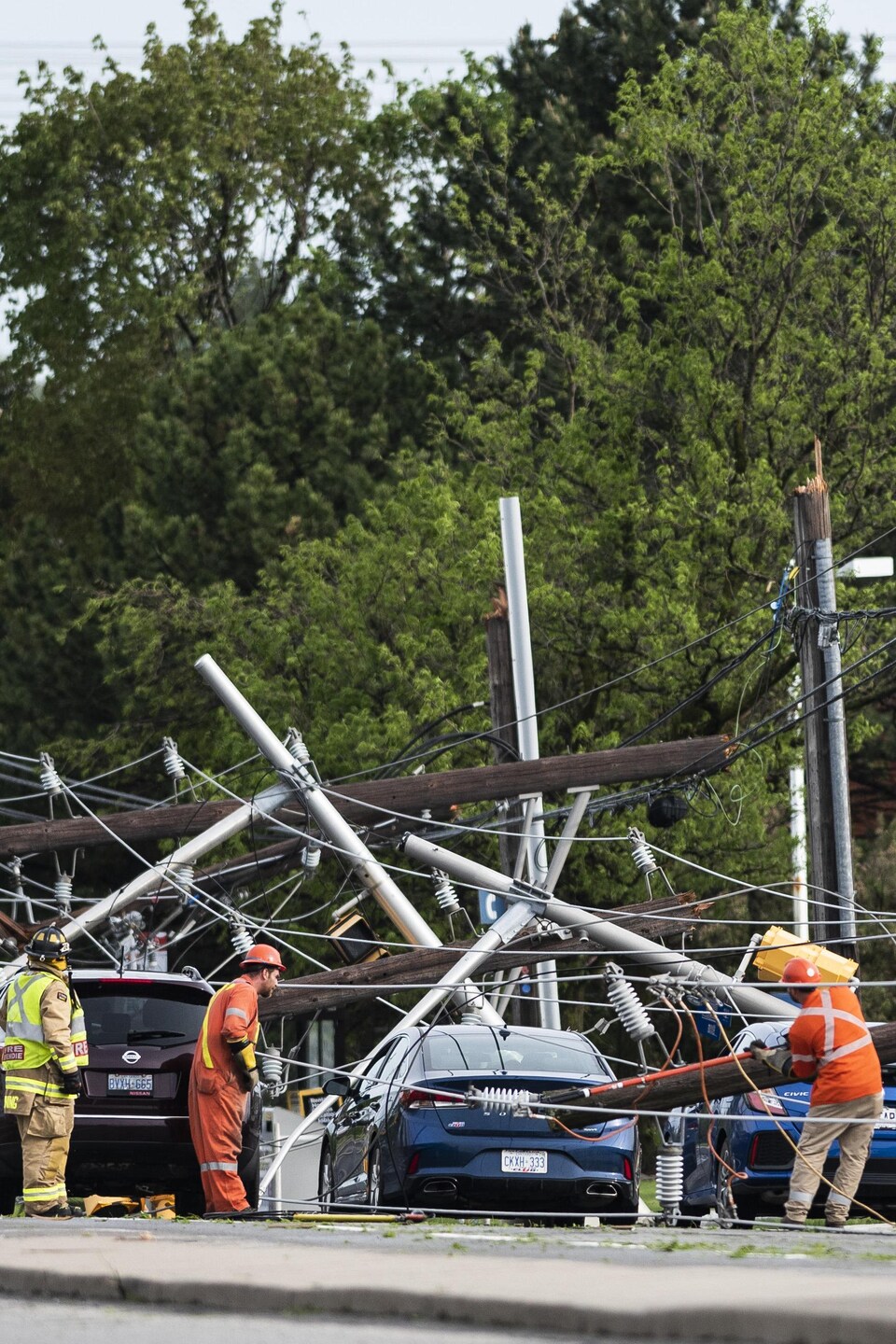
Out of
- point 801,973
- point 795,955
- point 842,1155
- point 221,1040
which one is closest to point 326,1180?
point 221,1040

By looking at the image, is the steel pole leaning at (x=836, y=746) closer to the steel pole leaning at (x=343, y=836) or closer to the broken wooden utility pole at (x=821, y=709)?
the broken wooden utility pole at (x=821, y=709)

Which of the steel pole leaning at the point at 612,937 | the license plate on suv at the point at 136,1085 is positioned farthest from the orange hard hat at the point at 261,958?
the steel pole leaning at the point at 612,937

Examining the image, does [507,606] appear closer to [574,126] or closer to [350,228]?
[574,126]

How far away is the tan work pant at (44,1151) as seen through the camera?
13.4 metres

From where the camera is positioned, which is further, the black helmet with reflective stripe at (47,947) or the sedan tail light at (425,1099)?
the black helmet with reflective stripe at (47,947)

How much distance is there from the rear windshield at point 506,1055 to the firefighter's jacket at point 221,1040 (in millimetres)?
1127

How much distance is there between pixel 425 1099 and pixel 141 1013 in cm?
231

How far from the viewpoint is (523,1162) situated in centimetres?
1298

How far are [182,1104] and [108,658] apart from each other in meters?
23.3

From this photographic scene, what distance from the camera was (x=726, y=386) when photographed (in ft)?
98.8

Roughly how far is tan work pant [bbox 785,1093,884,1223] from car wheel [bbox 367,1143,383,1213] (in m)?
2.44

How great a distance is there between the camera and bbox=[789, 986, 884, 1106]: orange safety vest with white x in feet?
43.8

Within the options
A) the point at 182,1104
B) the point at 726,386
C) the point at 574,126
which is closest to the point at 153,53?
the point at 574,126

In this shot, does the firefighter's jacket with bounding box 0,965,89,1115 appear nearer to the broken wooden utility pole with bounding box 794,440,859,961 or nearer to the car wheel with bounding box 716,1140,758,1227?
the car wheel with bounding box 716,1140,758,1227
